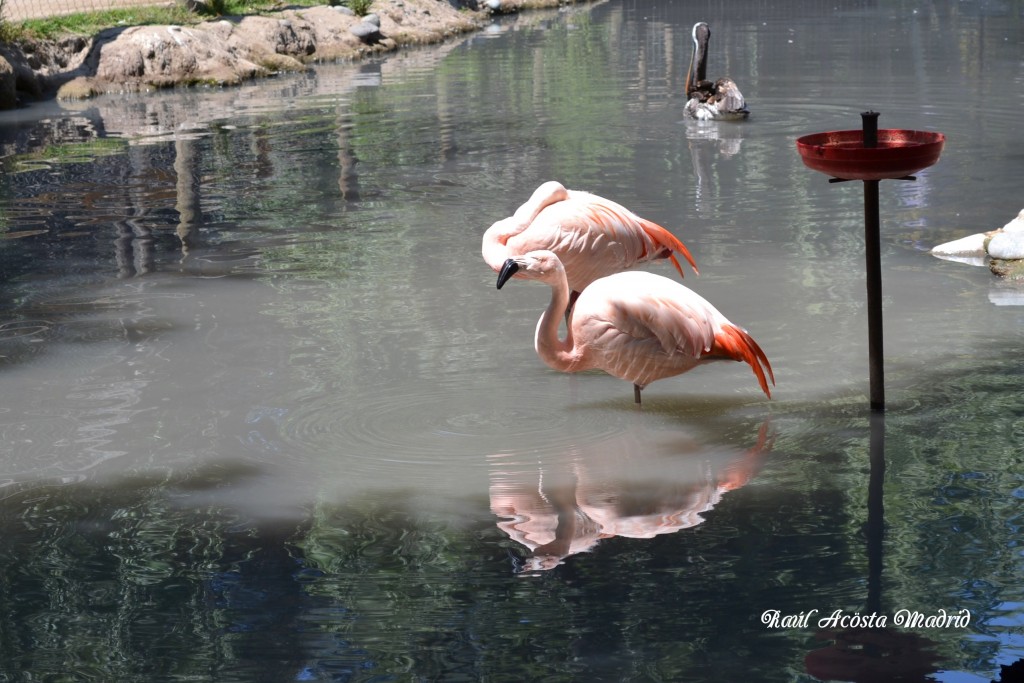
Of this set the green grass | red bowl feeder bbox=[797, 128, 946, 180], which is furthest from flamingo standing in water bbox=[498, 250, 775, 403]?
the green grass

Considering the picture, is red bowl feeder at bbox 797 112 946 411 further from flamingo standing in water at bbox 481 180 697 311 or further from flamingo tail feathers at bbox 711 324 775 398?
flamingo standing in water at bbox 481 180 697 311

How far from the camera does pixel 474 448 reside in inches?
213

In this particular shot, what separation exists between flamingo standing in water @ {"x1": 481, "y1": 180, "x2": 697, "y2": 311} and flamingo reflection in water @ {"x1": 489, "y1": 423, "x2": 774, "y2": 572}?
60.6 inches

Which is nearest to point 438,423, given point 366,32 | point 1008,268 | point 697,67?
point 1008,268

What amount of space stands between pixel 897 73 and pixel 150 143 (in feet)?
34.9

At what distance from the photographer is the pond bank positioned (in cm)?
2133

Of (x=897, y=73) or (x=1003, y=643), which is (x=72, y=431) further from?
(x=897, y=73)

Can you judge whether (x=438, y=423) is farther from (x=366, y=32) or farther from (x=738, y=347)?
(x=366, y=32)

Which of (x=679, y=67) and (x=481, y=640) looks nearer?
(x=481, y=640)

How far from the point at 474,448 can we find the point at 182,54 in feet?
61.3

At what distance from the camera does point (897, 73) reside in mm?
19031

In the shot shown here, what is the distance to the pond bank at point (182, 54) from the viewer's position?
21.3m

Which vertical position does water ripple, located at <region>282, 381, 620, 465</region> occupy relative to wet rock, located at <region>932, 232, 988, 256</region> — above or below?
below

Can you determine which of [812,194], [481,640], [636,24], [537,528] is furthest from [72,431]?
[636,24]
